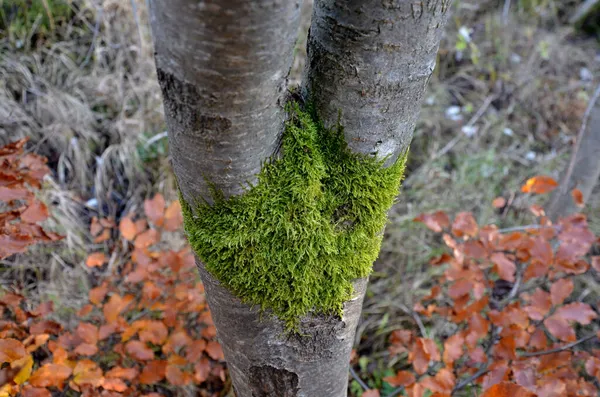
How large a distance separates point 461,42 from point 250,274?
3.52 m

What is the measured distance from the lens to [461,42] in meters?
3.58

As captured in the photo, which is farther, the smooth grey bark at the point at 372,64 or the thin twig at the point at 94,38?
the thin twig at the point at 94,38

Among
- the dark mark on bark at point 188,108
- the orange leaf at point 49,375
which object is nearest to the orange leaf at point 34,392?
the orange leaf at point 49,375

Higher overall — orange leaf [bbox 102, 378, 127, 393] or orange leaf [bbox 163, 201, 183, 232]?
orange leaf [bbox 163, 201, 183, 232]

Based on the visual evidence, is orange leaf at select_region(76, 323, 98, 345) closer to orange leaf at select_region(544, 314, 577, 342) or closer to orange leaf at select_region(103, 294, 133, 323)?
orange leaf at select_region(103, 294, 133, 323)

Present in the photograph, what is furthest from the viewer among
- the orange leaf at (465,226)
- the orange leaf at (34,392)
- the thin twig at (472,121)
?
the thin twig at (472,121)

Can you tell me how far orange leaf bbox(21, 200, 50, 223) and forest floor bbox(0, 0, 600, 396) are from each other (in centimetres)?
90

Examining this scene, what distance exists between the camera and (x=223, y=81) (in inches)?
22.3

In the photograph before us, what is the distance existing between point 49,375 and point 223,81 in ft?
3.66

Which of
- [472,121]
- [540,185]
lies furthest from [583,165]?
[472,121]

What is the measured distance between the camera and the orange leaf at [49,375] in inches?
45.8

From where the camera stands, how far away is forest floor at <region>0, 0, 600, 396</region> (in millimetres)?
2324

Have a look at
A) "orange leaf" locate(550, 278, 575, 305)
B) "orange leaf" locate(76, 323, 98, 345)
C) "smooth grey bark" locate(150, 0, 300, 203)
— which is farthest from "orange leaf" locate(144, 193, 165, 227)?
"orange leaf" locate(550, 278, 575, 305)

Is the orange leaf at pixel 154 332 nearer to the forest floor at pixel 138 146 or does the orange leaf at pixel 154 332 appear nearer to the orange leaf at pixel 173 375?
the orange leaf at pixel 173 375
